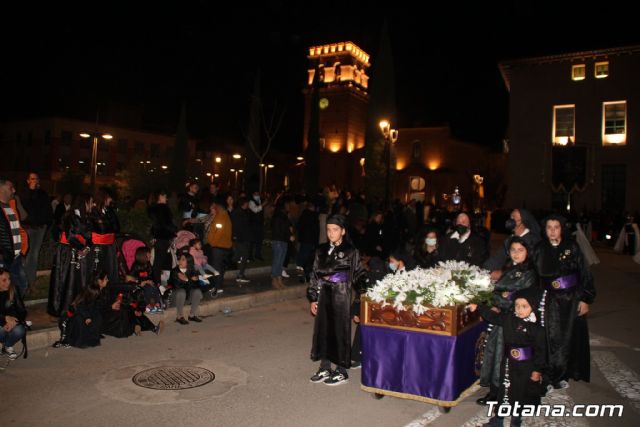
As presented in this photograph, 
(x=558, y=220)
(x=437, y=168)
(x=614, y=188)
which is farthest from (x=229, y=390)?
(x=437, y=168)

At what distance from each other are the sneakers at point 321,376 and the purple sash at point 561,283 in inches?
109

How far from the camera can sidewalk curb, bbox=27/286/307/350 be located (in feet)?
24.5

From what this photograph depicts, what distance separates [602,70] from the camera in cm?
3444

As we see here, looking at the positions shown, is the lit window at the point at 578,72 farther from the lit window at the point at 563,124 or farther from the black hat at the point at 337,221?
the black hat at the point at 337,221

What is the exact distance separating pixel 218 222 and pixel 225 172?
220ft

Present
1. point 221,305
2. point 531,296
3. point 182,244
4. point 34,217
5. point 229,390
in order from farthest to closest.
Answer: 1. point 221,305
2. point 182,244
3. point 34,217
4. point 229,390
5. point 531,296

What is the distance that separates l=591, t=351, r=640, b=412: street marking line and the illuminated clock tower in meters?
61.1

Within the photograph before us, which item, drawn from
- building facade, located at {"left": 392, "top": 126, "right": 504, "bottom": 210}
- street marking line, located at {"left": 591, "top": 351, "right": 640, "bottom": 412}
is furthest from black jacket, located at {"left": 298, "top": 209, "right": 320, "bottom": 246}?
building facade, located at {"left": 392, "top": 126, "right": 504, "bottom": 210}

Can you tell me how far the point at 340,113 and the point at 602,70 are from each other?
39.7 m

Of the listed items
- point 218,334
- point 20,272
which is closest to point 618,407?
point 218,334

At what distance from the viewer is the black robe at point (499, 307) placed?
5434 millimetres

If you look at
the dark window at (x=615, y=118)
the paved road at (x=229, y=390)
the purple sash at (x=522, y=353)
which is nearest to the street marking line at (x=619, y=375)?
the paved road at (x=229, y=390)

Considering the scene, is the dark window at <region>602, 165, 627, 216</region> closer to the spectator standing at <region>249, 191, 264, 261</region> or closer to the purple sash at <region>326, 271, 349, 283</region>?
the spectator standing at <region>249, 191, 264, 261</region>

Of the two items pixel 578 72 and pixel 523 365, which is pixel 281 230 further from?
pixel 578 72
